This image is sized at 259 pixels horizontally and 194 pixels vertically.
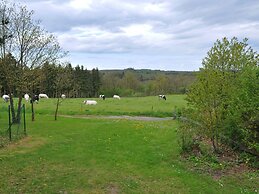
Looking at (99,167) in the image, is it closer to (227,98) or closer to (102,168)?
(102,168)

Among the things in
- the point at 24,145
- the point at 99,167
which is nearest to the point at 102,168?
the point at 99,167

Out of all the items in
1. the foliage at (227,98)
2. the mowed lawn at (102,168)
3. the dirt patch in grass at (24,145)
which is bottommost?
the mowed lawn at (102,168)

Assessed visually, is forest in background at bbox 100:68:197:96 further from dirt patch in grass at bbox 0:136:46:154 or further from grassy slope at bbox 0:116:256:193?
grassy slope at bbox 0:116:256:193

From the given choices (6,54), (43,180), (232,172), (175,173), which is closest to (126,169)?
Result: (175,173)

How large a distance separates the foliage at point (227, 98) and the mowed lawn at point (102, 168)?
2397 millimetres

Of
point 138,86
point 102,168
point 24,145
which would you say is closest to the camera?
point 102,168

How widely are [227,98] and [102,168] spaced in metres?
7.06

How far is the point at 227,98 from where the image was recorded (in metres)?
15.8

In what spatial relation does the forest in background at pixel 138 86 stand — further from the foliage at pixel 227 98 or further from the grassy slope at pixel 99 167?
the foliage at pixel 227 98

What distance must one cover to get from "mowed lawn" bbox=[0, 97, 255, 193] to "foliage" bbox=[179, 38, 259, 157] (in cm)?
240

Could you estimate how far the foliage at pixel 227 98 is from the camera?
1466cm

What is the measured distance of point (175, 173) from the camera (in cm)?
1284

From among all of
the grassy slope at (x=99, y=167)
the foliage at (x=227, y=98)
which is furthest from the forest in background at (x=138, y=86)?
the foliage at (x=227, y=98)

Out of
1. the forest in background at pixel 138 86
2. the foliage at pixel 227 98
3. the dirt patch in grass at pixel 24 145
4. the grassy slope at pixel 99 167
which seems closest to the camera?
the grassy slope at pixel 99 167
